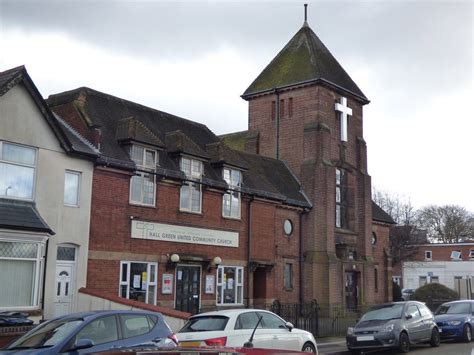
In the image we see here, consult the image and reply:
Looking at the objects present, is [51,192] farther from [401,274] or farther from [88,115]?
[401,274]

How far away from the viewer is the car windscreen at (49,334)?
32.6 feet

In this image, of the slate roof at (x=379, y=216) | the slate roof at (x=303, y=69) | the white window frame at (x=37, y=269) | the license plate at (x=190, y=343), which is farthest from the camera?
the slate roof at (x=379, y=216)

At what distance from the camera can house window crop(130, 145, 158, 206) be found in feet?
74.8

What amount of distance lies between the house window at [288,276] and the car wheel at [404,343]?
12.4m

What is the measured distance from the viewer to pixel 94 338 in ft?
33.7

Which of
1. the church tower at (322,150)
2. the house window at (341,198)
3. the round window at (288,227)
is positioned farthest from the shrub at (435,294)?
the round window at (288,227)

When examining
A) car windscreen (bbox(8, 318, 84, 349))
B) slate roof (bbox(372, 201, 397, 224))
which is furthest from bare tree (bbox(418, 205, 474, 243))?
car windscreen (bbox(8, 318, 84, 349))

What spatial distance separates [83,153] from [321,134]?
1568cm

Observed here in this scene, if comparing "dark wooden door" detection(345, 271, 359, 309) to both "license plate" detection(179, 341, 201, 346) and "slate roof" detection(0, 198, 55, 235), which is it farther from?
"license plate" detection(179, 341, 201, 346)

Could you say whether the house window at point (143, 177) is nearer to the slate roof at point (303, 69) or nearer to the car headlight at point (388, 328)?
the car headlight at point (388, 328)

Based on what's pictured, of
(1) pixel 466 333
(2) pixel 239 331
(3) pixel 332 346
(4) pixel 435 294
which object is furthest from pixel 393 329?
(4) pixel 435 294

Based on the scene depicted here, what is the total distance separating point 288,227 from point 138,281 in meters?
10.7

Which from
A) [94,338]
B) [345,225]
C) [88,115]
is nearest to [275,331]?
[94,338]

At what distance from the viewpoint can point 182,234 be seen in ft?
79.6
